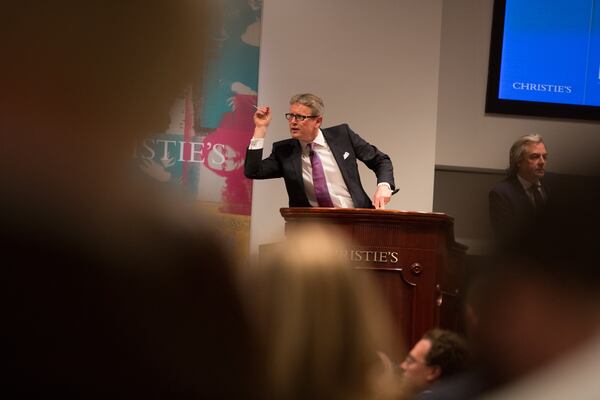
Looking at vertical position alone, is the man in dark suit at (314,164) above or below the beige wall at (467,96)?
below

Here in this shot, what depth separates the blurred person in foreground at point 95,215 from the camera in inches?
7.6

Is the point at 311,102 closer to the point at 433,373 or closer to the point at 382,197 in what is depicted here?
the point at 382,197

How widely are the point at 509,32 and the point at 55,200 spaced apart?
5.85 m

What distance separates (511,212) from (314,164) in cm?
388

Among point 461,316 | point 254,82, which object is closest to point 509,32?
point 254,82

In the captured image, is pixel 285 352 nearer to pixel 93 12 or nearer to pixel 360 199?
pixel 93 12

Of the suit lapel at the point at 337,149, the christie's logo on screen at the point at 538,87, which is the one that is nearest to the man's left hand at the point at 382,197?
the suit lapel at the point at 337,149

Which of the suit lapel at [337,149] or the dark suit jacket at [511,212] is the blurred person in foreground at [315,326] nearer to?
the dark suit jacket at [511,212]

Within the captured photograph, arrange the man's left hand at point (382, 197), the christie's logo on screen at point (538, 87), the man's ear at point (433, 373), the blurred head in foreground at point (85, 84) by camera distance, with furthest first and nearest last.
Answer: the christie's logo on screen at point (538, 87) → the man's left hand at point (382, 197) → the man's ear at point (433, 373) → the blurred head in foreground at point (85, 84)

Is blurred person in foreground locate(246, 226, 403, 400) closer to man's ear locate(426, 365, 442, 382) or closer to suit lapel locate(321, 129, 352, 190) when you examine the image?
man's ear locate(426, 365, 442, 382)

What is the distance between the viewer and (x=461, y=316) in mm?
246

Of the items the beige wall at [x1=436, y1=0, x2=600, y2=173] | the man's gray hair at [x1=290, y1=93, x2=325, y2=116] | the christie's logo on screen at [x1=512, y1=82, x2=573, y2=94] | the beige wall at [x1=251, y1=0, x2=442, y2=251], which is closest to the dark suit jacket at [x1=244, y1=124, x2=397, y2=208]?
the man's gray hair at [x1=290, y1=93, x2=325, y2=116]

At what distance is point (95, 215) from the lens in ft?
0.66

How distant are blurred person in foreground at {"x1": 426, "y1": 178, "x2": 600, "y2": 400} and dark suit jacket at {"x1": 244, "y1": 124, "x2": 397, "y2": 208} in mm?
3795
